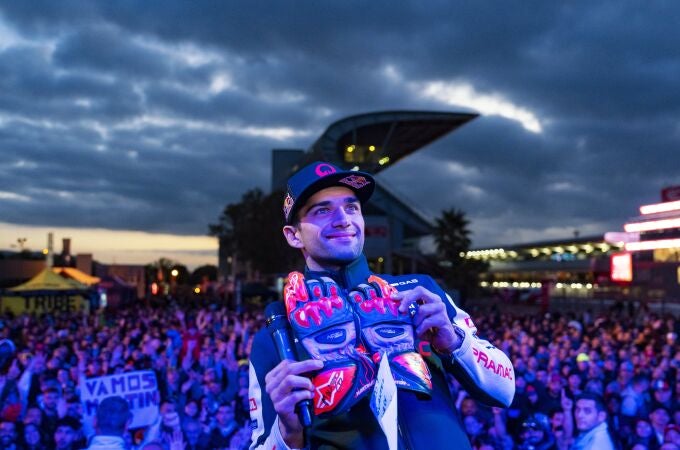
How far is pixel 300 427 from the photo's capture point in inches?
70.6

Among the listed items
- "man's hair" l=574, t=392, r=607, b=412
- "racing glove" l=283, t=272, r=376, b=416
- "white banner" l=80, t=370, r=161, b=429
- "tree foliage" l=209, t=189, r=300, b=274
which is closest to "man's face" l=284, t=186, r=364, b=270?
"racing glove" l=283, t=272, r=376, b=416

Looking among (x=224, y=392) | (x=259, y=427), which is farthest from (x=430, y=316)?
(x=224, y=392)

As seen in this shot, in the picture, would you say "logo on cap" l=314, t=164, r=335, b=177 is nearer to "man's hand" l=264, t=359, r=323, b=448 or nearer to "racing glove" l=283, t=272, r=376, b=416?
"racing glove" l=283, t=272, r=376, b=416

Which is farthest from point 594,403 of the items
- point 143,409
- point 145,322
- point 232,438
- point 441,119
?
point 441,119

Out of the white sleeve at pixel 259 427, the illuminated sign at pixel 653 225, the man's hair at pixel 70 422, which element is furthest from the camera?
the illuminated sign at pixel 653 225

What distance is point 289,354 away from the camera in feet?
6.31

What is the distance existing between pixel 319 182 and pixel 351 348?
62cm

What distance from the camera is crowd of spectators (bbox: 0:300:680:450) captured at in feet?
25.2

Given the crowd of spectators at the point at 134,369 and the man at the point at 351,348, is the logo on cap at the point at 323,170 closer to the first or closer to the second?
the man at the point at 351,348

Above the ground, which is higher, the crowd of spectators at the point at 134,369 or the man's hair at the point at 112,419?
the man's hair at the point at 112,419

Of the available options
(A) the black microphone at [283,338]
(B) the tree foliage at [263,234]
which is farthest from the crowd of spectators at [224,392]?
(B) the tree foliage at [263,234]

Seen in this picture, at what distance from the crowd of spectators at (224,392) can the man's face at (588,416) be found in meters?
0.15

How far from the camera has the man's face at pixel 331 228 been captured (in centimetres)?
218

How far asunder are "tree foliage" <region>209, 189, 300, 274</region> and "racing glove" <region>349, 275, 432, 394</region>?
43.6 metres
